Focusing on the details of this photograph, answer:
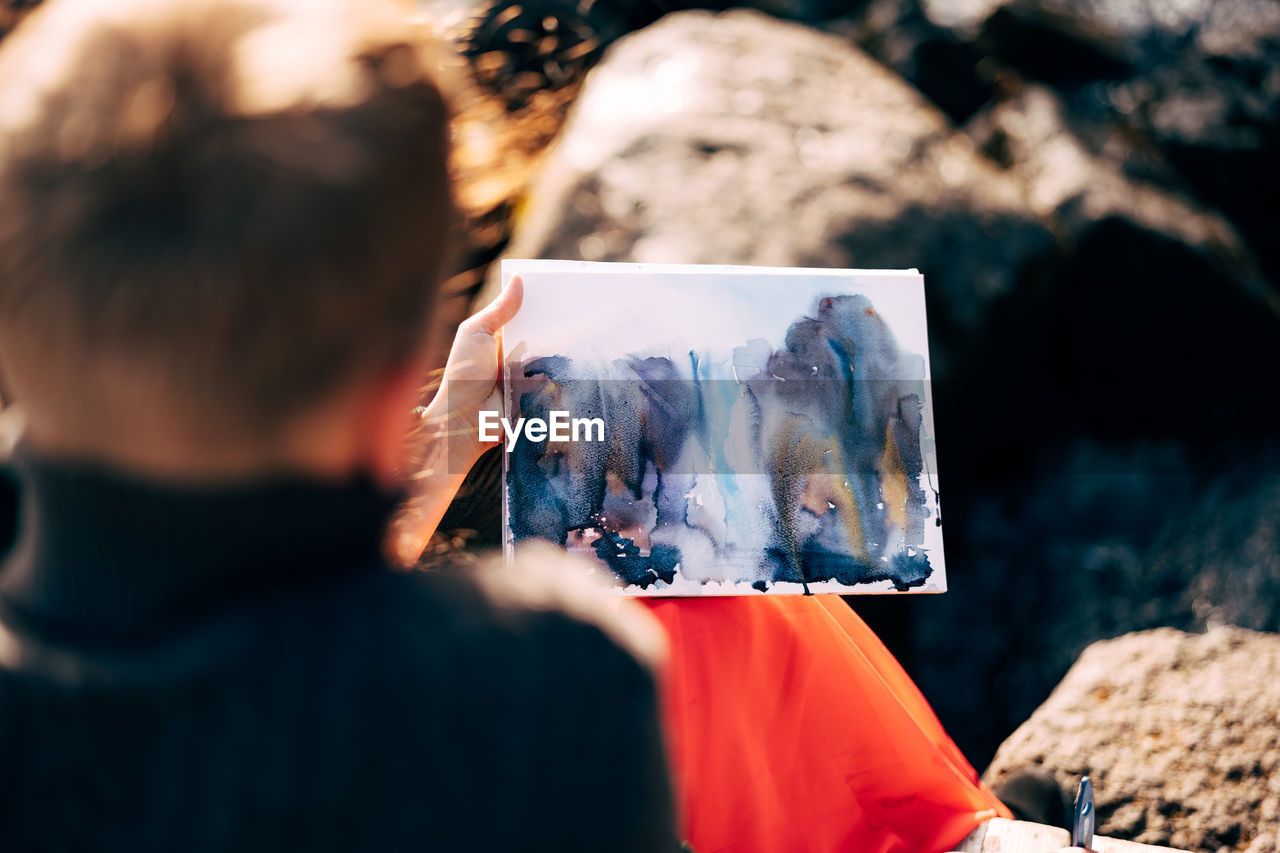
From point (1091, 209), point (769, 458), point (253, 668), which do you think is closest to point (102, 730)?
point (253, 668)

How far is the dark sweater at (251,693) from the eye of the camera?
47cm

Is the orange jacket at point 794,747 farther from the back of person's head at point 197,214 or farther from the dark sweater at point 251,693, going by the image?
the back of person's head at point 197,214

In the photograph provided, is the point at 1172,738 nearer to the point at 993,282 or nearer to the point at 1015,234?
the point at 993,282

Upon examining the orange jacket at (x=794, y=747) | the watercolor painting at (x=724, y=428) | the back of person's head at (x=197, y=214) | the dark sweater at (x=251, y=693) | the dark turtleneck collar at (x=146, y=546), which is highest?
the back of person's head at (x=197, y=214)

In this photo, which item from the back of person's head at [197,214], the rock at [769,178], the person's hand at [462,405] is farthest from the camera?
the rock at [769,178]

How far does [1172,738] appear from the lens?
5.78 ft

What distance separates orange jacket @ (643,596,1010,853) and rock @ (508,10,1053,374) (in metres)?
0.88

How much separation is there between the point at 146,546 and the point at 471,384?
93 centimetres

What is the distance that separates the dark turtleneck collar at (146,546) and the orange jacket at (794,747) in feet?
2.79

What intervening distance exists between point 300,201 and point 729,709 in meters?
1.03

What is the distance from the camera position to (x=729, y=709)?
1.30 meters

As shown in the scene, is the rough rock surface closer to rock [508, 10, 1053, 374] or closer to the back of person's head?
rock [508, 10, 1053, 374]

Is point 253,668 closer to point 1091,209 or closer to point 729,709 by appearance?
point 729,709

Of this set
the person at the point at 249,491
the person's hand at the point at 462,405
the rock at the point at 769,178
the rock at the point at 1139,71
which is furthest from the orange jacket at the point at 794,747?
the rock at the point at 1139,71
